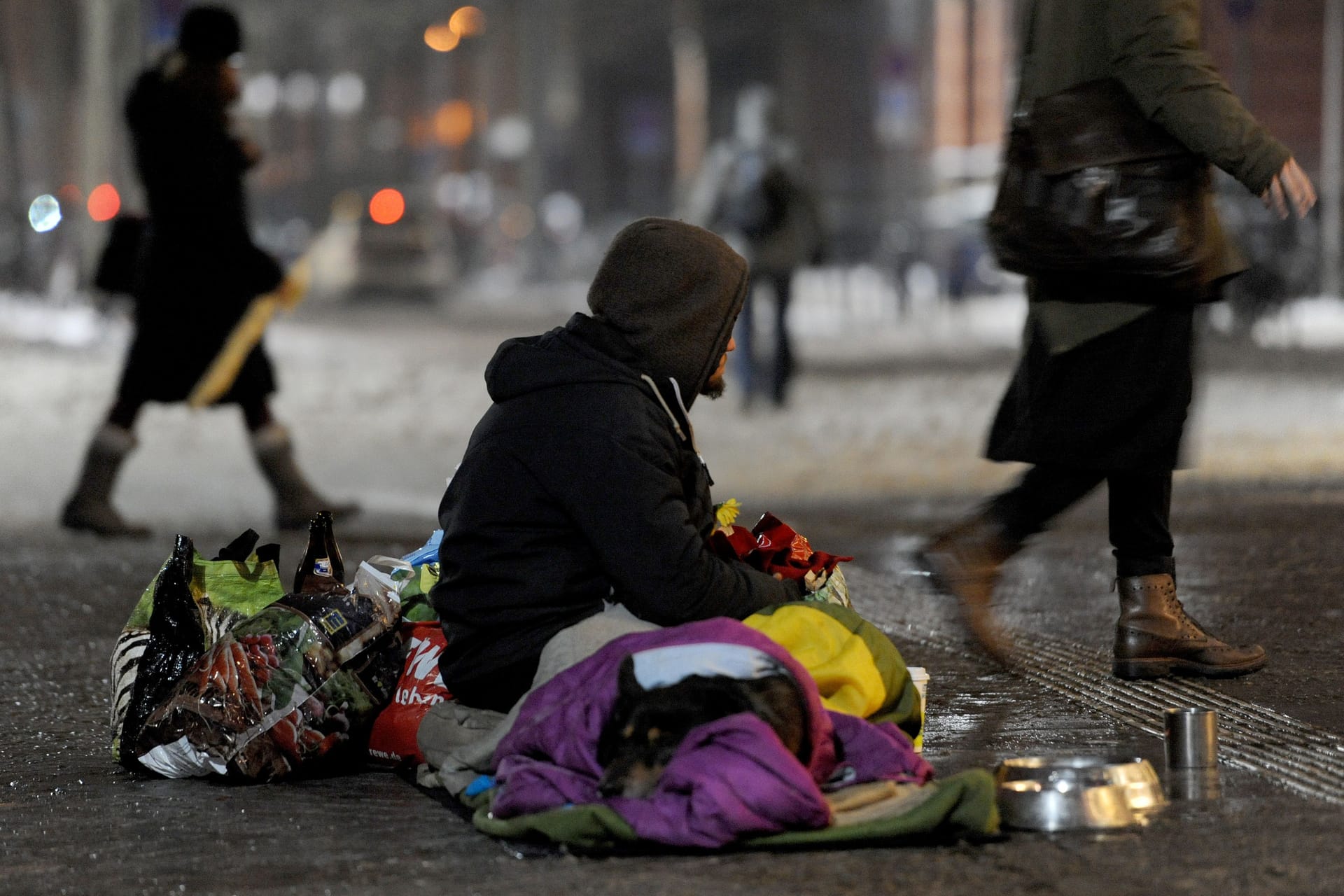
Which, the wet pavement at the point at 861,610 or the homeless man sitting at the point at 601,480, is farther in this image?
the homeless man sitting at the point at 601,480

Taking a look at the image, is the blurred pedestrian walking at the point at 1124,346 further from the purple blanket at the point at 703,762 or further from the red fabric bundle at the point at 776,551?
the purple blanket at the point at 703,762

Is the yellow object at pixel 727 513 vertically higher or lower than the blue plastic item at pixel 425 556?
higher

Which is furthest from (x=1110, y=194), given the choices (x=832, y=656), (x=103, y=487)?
(x=103, y=487)

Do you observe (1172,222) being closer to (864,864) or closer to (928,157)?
(864,864)

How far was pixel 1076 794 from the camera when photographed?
363 cm

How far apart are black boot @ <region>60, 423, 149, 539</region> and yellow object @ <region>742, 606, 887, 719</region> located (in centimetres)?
472

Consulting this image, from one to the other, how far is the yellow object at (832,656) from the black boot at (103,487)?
472 centimetres

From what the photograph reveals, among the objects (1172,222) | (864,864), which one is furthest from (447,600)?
(1172,222)

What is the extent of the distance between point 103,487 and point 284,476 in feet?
2.32

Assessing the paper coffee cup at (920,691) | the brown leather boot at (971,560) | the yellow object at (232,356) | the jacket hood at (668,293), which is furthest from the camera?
the yellow object at (232,356)

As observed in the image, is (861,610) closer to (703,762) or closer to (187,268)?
(703,762)

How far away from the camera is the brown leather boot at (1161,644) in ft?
16.4

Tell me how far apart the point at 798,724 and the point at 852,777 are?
19cm

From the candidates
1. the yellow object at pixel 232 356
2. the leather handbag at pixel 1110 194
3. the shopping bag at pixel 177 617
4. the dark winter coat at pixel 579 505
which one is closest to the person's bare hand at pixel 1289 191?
the leather handbag at pixel 1110 194
